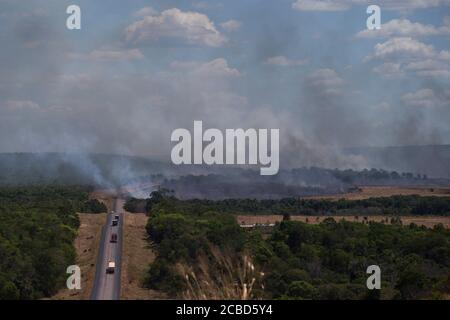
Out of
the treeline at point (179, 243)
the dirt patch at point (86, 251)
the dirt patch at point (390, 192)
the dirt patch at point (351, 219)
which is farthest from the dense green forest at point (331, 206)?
the treeline at point (179, 243)

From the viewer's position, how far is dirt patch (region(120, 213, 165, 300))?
135 ft

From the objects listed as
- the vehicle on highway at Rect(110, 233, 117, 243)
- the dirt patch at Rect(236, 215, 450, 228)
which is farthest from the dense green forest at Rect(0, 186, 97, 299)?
the dirt patch at Rect(236, 215, 450, 228)

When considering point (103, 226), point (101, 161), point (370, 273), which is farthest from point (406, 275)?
point (101, 161)

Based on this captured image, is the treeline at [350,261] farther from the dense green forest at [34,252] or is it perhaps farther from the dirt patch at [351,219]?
the dirt patch at [351,219]

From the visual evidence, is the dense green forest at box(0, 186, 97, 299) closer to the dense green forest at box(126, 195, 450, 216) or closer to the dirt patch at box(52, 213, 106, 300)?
the dirt patch at box(52, 213, 106, 300)

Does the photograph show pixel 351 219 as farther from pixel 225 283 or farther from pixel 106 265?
pixel 225 283

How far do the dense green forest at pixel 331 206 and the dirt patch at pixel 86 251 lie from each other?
1632 cm

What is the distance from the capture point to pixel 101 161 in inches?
6417

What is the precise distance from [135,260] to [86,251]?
22.1ft

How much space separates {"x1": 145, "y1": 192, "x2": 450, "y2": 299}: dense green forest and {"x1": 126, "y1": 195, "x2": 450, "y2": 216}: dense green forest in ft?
112

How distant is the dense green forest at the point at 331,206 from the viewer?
104787 millimetres

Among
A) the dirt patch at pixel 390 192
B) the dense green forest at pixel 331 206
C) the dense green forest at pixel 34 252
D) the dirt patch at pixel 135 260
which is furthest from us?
the dirt patch at pixel 390 192
